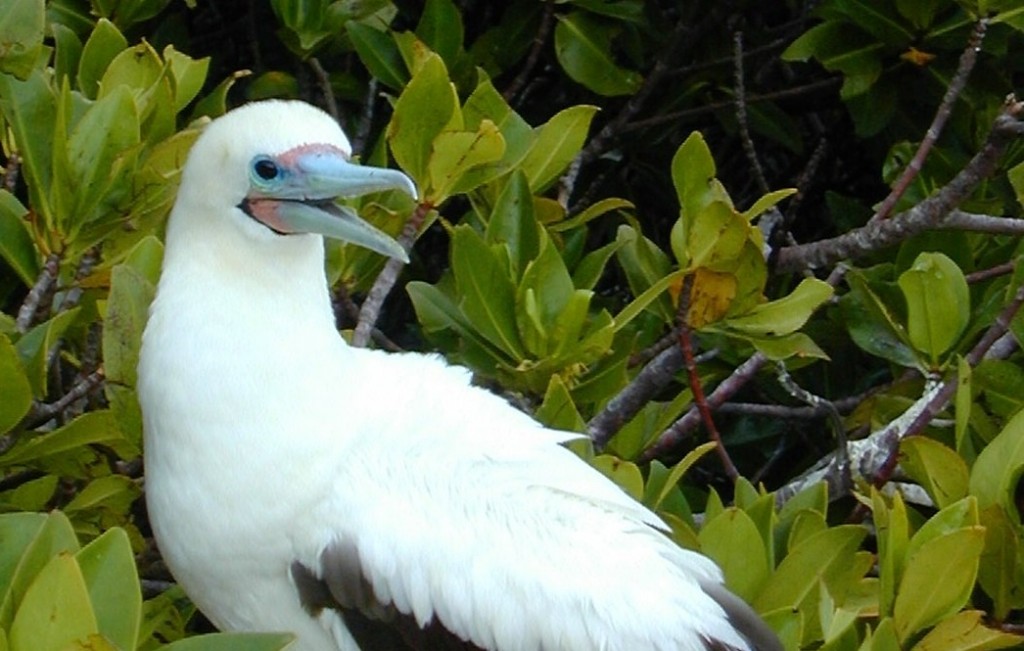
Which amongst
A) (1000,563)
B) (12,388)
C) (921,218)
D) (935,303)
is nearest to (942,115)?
(921,218)

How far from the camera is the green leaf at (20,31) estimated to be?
2.87 metres

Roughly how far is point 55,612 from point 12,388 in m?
0.61

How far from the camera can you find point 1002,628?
282 cm

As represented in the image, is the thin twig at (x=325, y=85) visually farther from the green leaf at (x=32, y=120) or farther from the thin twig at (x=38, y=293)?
the thin twig at (x=38, y=293)

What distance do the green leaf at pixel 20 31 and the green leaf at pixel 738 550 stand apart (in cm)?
133

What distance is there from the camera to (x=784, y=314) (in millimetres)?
3113

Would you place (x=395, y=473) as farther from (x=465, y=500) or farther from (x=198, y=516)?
(x=198, y=516)

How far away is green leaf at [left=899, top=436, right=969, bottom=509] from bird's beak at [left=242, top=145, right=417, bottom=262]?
886mm

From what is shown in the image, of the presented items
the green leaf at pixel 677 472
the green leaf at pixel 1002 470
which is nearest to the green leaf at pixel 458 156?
the green leaf at pixel 677 472

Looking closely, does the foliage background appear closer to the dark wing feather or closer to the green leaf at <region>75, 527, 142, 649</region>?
the green leaf at <region>75, 527, 142, 649</region>

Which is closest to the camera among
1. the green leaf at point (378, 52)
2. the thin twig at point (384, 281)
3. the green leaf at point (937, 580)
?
the green leaf at point (937, 580)

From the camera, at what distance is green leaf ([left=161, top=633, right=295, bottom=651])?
2176 millimetres

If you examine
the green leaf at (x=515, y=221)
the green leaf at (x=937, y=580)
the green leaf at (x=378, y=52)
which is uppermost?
the green leaf at (x=378, y=52)

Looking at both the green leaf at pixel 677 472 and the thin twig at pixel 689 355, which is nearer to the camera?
the green leaf at pixel 677 472
